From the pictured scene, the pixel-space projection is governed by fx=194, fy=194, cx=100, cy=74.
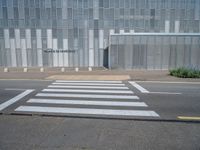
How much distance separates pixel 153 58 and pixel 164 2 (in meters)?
14.4

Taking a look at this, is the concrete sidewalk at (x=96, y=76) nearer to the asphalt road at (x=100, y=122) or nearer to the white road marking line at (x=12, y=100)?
the white road marking line at (x=12, y=100)

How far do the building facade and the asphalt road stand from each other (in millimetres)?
27144

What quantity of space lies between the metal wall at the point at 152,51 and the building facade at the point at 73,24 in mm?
8944

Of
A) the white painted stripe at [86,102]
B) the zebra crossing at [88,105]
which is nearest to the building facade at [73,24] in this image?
the zebra crossing at [88,105]

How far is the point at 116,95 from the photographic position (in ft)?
32.8

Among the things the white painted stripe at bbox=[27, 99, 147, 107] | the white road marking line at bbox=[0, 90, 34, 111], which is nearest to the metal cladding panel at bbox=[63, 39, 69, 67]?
the white road marking line at bbox=[0, 90, 34, 111]

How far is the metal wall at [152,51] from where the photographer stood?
27.2 meters

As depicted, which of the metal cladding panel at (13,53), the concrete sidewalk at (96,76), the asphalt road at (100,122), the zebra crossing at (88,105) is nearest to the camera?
the asphalt road at (100,122)

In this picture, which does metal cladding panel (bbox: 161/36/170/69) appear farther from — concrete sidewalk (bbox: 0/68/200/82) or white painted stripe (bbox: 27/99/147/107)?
white painted stripe (bbox: 27/99/147/107)

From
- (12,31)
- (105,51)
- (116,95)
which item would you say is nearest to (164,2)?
(105,51)

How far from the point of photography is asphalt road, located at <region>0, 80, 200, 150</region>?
4.64 meters

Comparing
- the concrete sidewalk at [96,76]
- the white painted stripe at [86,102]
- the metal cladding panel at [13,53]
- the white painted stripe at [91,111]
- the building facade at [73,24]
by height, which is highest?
the building facade at [73,24]

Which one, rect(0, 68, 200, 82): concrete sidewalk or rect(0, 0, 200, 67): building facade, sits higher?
rect(0, 0, 200, 67): building facade

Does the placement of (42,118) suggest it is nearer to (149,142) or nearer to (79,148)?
(79,148)
